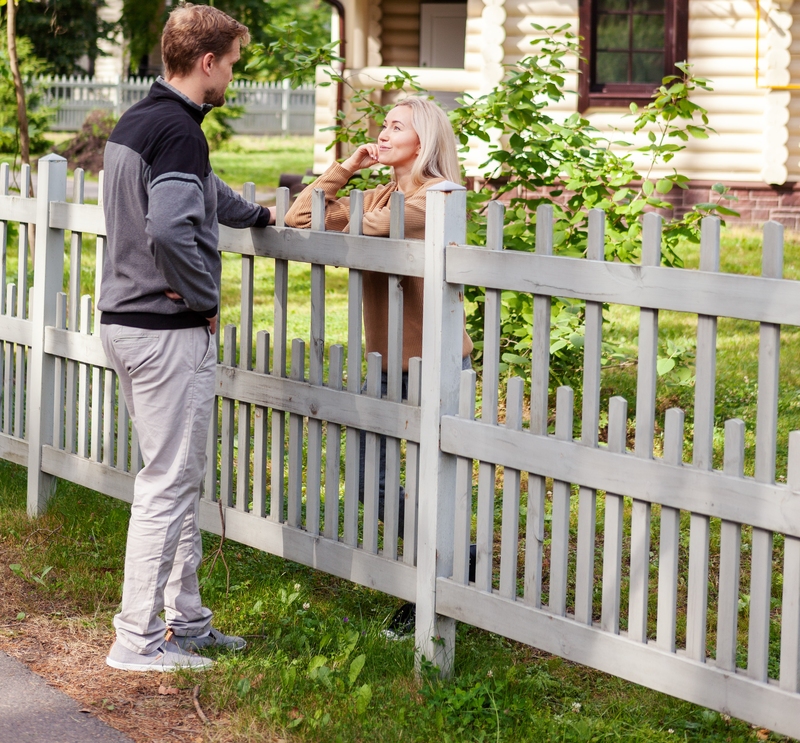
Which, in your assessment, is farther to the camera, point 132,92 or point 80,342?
point 132,92

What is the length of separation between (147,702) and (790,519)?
1.90 metres

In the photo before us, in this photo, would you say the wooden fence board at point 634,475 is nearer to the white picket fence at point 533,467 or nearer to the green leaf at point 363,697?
the white picket fence at point 533,467

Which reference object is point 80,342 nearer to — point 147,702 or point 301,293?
point 147,702

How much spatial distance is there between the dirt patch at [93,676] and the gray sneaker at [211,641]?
190mm

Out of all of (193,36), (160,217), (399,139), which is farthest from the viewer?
(399,139)

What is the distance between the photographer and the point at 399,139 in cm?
405

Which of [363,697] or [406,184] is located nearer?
[363,697]

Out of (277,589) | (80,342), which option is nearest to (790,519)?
(277,589)

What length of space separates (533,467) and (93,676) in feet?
4.99

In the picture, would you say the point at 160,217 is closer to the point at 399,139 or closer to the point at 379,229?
the point at 379,229

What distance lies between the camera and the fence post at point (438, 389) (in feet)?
11.8

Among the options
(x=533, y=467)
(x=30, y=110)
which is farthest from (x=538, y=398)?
(x=30, y=110)

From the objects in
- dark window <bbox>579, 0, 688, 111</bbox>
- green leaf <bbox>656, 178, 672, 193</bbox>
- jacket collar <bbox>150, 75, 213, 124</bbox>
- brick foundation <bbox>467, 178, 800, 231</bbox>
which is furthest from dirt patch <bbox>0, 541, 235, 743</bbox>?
dark window <bbox>579, 0, 688, 111</bbox>

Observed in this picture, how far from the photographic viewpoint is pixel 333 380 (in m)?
4.04
